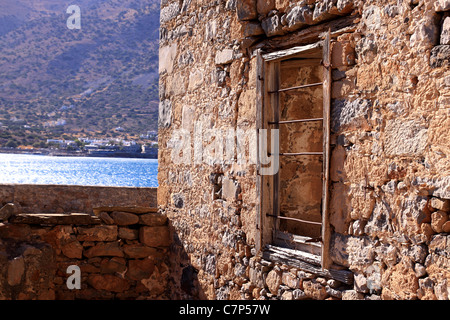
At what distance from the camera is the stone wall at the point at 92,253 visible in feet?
16.6

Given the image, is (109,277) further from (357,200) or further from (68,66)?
(68,66)

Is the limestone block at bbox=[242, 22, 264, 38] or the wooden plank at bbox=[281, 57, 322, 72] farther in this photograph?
the wooden plank at bbox=[281, 57, 322, 72]

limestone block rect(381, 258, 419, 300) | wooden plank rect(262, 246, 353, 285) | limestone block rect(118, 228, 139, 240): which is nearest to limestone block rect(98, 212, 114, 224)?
limestone block rect(118, 228, 139, 240)

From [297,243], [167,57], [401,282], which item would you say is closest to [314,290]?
[297,243]

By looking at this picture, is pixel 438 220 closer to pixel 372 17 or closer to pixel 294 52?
pixel 372 17

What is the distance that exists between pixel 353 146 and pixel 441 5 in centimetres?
92

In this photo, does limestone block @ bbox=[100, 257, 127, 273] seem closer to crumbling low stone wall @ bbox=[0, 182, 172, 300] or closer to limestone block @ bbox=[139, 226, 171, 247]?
crumbling low stone wall @ bbox=[0, 182, 172, 300]

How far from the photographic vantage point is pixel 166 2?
565 cm

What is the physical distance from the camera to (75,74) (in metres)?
58.5

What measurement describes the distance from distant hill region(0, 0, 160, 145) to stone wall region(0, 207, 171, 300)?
4656 cm

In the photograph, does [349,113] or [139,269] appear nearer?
[349,113]

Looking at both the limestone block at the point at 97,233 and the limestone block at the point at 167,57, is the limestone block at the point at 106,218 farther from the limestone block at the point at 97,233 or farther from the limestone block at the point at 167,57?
the limestone block at the point at 167,57

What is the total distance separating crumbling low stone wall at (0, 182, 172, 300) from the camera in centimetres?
507
